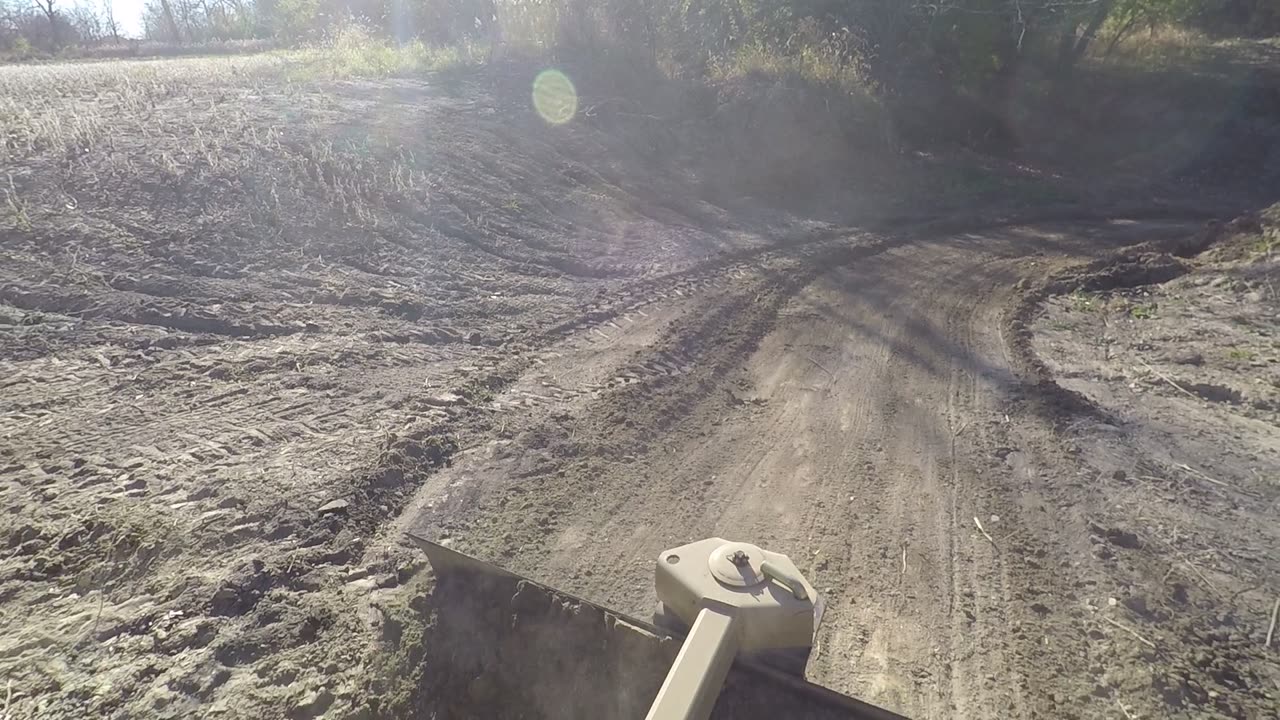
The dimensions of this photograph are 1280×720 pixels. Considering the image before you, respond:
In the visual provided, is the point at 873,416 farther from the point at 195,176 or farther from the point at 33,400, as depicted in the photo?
the point at 195,176

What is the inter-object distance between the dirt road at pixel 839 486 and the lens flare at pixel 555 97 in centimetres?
801

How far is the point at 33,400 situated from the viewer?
4906 millimetres

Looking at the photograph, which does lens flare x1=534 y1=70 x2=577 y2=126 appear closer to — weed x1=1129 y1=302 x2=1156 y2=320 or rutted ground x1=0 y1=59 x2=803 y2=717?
rutted ground x1=0 y1=59 x2=803 y2=717

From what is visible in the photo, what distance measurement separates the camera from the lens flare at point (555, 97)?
47.0 feet

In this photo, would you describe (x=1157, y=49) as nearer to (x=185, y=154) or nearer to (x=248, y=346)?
(x=185, y=154)

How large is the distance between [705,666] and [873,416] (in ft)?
12.7

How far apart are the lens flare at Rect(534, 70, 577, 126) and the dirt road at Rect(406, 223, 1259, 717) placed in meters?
8.01

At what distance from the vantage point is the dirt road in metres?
3.44

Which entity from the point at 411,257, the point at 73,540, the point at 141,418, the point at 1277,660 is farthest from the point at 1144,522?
the point at 411,257

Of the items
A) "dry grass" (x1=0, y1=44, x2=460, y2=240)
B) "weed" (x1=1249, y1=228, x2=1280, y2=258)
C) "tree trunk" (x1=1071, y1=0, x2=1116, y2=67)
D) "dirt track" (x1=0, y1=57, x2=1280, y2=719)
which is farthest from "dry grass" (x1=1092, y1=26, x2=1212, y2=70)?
"dry grass" (x1=0, y1=44, x2=460, y2=240)

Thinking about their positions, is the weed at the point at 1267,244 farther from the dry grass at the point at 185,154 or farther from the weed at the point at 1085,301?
the dry grass at the point at 185,154

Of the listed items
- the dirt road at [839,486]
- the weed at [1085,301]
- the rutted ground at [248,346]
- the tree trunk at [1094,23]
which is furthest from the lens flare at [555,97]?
the tree trunk at [1094,23]

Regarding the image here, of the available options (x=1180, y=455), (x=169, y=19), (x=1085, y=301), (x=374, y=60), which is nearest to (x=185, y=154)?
(x=374, y=60)

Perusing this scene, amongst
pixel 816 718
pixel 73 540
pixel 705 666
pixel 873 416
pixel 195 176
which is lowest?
pixel 873 416
